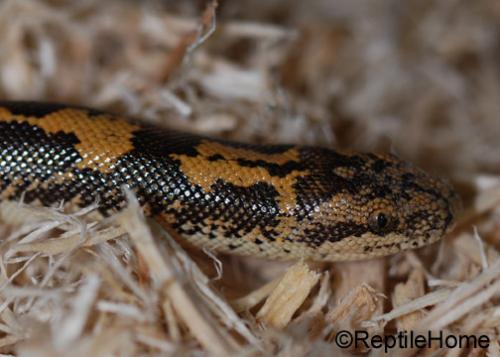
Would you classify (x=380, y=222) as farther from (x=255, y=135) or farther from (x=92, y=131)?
(x=92, y=131)

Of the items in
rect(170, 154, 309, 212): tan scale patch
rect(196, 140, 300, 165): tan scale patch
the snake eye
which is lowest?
the snake eye

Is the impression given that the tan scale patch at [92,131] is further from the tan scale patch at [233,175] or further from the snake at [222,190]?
the tan scale patch at [233,175]

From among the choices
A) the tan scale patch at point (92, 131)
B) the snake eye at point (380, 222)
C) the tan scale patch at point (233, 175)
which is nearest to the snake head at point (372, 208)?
the snake eye at point (380, 222)

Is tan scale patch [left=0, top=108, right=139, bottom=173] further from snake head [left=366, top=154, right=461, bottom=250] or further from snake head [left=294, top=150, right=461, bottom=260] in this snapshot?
snake head [left=366, top=154, right=461, bottom=250]

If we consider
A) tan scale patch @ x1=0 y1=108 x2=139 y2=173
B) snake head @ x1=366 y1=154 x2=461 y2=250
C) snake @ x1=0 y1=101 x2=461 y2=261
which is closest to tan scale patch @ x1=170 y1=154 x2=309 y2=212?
snake @ x1=0 y1=101 x2=461 y2=261

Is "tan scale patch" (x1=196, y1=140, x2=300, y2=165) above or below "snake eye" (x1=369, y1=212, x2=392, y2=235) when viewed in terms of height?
above

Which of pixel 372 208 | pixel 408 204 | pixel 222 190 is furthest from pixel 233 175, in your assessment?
pixel 408 204
